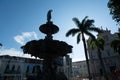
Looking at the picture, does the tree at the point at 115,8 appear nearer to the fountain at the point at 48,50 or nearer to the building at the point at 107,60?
the fountain at the point at 48,50

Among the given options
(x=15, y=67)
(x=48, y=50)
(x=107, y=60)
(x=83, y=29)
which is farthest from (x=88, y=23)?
(x=15, y=67)

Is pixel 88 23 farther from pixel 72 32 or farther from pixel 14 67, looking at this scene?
pixel 14 67

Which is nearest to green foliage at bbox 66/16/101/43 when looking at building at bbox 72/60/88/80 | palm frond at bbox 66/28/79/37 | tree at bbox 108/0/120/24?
palm frond at bbox 66/28/79/37

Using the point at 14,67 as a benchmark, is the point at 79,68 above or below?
above

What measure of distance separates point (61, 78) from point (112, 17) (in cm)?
1073

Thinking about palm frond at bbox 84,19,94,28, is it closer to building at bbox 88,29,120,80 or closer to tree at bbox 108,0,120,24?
tree at bbox 108,0,120,24

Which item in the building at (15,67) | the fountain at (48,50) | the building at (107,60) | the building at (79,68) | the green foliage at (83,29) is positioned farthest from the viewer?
the building at (79,68)

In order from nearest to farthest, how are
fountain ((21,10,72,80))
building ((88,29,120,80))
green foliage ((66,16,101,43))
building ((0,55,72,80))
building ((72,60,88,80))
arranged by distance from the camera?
1. fountain ((21,10,72,80))
2. green foliage ((66,16,101,43))
3. building ((0,55,72,80))
4. building ((88,29,120,80))
5. building ((72,60,88,80))

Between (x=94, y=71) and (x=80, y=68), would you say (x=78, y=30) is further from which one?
(x=80, y=68)

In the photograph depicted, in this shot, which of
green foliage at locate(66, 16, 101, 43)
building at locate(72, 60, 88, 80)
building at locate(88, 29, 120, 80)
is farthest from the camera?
building at locate(72, 60, 88, 80)

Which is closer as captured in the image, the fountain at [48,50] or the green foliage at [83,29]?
the fountain at [48,50]

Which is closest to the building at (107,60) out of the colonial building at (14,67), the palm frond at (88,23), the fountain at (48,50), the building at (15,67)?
the building at (15,67)

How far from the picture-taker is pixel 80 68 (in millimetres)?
97875

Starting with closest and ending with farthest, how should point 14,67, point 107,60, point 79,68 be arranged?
point 14,67 → point 107,60 → point 79,68
